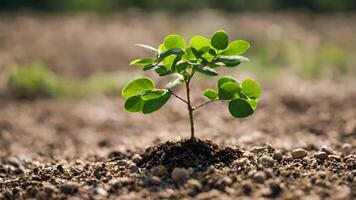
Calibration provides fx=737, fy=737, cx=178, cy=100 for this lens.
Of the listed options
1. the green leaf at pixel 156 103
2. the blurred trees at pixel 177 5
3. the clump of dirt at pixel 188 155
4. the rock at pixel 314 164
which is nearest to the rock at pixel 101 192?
the clump of dirt at pixel 188 155

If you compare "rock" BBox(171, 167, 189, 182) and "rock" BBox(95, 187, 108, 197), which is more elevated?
"rock" BBox(171, 167, 189, 182)

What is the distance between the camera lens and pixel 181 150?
329 cm

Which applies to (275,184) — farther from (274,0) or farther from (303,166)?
(274,0)

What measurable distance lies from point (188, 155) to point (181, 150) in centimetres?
7

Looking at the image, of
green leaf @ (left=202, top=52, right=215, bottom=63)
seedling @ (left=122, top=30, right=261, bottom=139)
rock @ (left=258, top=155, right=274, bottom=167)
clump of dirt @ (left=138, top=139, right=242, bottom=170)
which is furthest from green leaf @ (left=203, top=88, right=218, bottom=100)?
rock @ (left=258, top=155, right=274, bottom=167)

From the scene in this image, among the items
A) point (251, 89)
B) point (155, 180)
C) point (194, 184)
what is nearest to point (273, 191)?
point (194, 184)

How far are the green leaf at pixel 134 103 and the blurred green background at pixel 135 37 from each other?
4.09 metres

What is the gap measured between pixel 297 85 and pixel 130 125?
213 centimetres

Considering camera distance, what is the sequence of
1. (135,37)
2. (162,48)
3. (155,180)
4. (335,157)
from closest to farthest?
(155,180)
(162,48)
(335,157)
(135,37)

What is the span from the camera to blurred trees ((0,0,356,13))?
12047 mm

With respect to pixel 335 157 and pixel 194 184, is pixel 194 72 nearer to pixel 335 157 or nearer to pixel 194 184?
pixel 194 184

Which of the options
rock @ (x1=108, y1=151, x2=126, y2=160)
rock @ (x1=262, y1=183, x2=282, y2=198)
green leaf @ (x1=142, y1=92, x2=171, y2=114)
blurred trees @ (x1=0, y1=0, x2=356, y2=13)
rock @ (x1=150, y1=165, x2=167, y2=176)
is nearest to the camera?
rock @ (x1=262, y1=183, x2=282, y2=198)

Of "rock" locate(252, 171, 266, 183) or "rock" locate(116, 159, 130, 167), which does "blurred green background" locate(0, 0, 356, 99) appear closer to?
"rock" locate(116, 159, 130, 167)

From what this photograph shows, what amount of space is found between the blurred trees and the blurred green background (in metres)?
0.02
